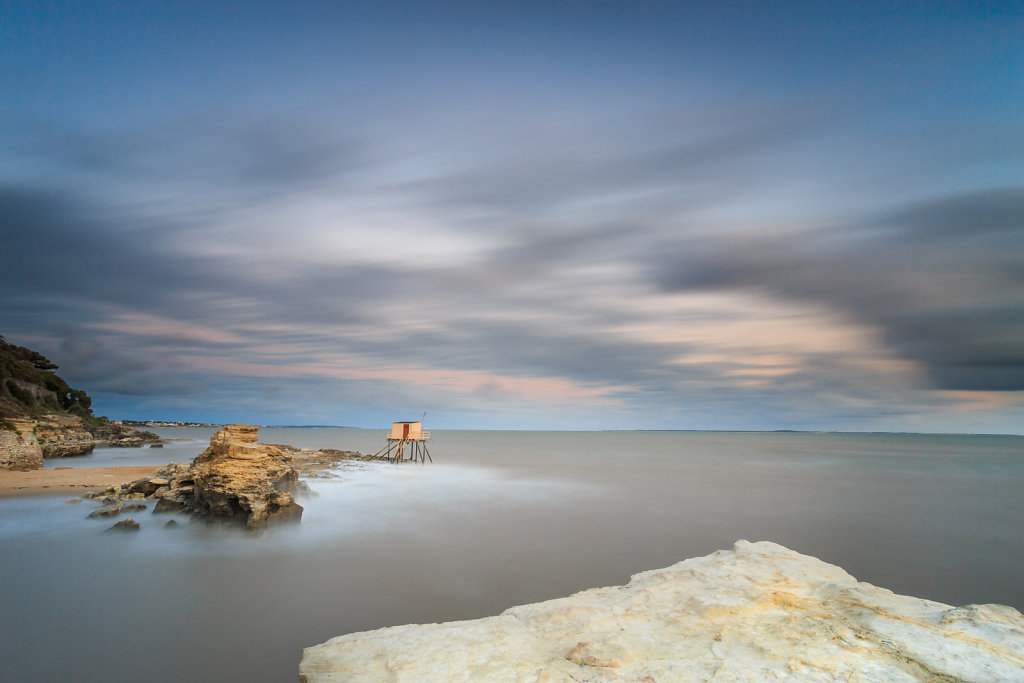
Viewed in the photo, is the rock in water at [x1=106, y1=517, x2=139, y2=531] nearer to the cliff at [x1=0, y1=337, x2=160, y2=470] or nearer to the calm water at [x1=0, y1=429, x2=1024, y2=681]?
the calm water at [x1=0, y1=429, x2=1024, y2=681]

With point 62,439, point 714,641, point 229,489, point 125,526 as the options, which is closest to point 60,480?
point 125,526

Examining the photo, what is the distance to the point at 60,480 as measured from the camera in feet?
81.1

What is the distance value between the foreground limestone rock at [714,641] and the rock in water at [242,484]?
11759 millimetres

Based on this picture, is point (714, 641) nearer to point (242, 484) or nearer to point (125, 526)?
point (242, 484)

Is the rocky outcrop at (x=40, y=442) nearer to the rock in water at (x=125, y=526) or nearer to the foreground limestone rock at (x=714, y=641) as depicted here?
the rock in water at (x=125, y=526)

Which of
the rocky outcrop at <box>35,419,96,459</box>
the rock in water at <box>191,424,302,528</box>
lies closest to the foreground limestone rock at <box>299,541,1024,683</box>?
the rock in water at <box>191,424,302,528</box>

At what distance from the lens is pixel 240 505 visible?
15812 mm

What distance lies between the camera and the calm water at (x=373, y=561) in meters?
8.43

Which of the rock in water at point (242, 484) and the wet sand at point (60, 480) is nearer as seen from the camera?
the rock in water at point (242, 484)

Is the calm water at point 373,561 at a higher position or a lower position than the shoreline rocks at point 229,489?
lower

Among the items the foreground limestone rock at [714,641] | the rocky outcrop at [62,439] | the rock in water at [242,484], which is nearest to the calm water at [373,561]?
the rock in water at [242,484]

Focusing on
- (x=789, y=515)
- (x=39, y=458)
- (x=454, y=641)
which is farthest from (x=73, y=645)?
(x=39, y=458)

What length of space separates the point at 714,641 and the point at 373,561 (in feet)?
35.8

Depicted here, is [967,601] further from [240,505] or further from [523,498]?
[240,505]
